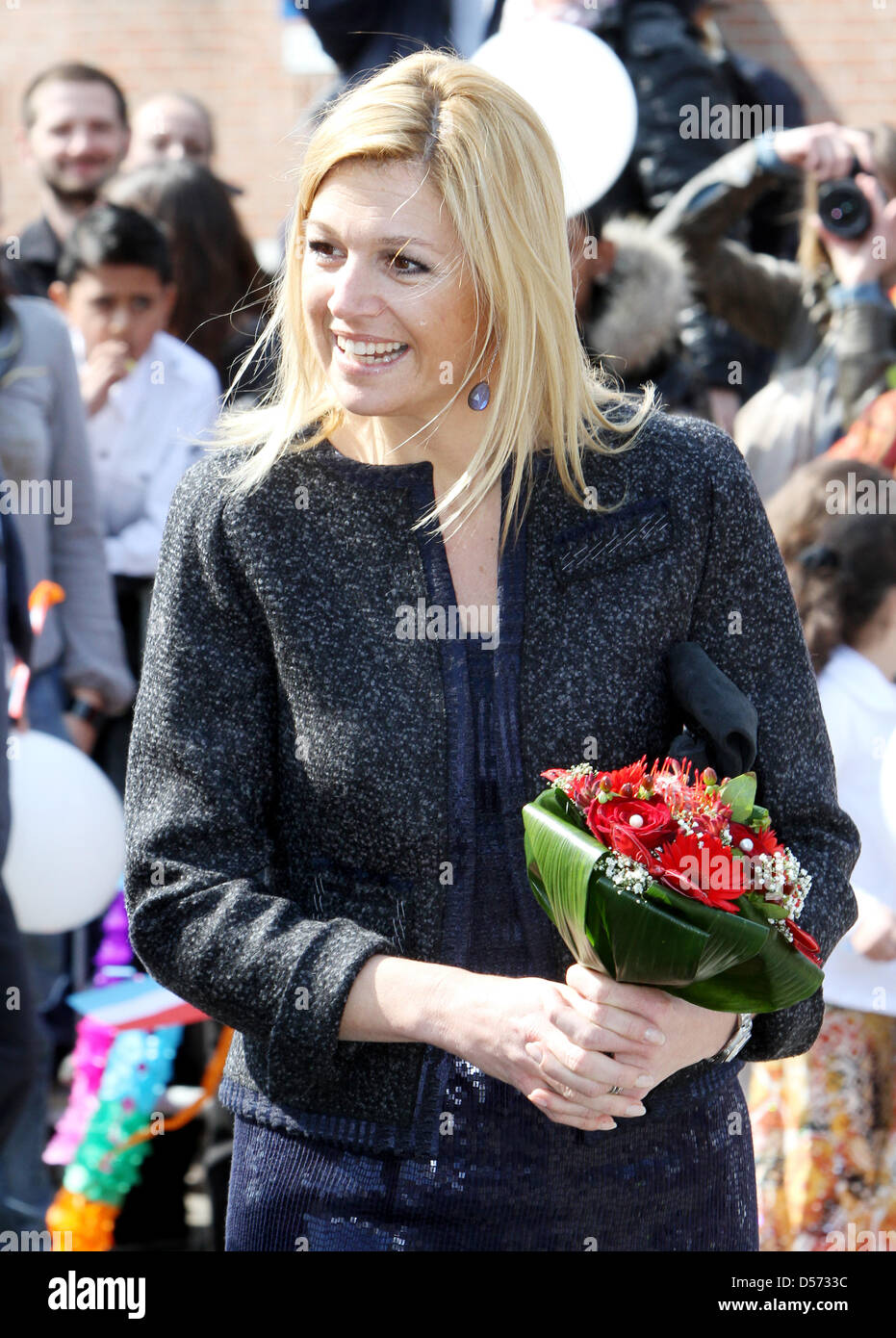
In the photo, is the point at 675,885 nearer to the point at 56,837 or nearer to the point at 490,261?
the point at 490,261

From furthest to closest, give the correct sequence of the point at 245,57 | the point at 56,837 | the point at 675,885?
the point at 245,57 → the point at 56,837 → the point at 675,885

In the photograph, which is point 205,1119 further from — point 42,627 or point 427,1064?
point 427,1064

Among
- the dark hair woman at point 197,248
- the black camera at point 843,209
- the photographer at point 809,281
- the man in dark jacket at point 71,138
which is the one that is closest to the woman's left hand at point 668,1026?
the photographer at point 809,281

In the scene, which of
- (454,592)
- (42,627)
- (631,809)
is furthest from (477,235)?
(42,627)

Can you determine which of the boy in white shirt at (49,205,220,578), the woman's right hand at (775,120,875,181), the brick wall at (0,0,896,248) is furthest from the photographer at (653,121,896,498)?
the brick wall at (0,0,896,248)

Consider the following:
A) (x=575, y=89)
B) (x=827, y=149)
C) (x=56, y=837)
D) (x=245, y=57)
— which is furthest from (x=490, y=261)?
(x=245, y=57)

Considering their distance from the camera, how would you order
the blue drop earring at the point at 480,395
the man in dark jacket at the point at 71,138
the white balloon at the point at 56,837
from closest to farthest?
the blue drop earring at the point at 480,395 < the white balloon at the point at 56,837 < the man in dark jacket at the point at 71,138

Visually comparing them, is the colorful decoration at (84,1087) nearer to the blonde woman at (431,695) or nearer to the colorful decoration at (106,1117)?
the colorful decoration at (106,1117)

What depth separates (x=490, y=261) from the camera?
1539mm

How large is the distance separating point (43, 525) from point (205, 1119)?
4.32 feet

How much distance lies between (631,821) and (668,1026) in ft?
0.68

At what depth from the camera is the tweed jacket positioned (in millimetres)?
1547

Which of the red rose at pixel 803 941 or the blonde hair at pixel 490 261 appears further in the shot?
the blonde hair at pixel 490 261

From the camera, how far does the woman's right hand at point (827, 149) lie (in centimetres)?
390
